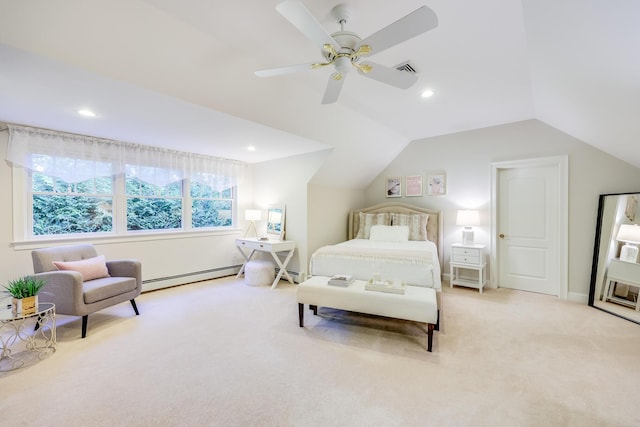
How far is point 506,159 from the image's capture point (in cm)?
399

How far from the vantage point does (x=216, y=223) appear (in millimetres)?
5004

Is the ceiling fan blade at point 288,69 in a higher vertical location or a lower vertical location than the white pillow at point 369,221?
higher

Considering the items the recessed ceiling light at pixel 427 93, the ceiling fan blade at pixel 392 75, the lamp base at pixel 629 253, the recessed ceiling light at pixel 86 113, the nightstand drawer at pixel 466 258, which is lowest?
the nightstand drawer at pixel 466 258

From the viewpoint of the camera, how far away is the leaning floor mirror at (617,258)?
9.82ft

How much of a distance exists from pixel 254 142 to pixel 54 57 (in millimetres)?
2216

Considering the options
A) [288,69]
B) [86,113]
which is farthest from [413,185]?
[86,113]

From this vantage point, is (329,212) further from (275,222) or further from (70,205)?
(70,205)

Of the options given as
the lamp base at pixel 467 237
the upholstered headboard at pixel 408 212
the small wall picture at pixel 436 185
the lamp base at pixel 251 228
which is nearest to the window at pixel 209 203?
the lamp base at pixel 251 228

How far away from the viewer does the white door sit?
3.71 meters

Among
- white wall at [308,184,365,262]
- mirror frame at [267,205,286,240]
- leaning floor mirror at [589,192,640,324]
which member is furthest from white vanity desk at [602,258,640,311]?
mirror frame at [267,205,286,240]

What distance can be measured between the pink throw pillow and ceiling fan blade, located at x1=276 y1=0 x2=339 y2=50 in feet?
10.6

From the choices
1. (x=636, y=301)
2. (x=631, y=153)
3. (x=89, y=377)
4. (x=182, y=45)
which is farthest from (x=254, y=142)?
(x=636, y=301)

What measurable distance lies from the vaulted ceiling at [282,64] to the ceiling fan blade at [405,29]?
31cm

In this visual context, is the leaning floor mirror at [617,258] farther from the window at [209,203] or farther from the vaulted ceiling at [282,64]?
the window at [209,203]
